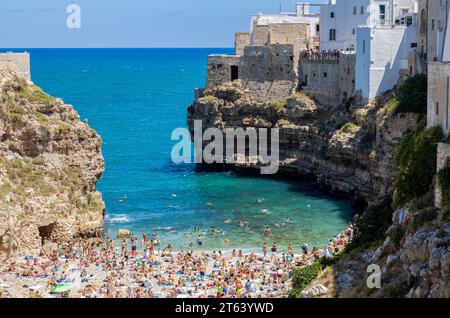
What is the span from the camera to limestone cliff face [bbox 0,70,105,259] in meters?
40.1

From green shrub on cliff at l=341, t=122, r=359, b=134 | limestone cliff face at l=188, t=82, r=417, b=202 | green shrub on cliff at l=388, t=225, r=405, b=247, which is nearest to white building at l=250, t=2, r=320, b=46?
limestone cliff face at l=188, t=82, r=417, b=202

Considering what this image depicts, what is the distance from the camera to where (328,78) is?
60.2 meters

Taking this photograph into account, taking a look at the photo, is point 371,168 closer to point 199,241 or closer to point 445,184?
point 199,241

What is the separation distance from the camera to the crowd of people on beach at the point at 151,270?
34531mm

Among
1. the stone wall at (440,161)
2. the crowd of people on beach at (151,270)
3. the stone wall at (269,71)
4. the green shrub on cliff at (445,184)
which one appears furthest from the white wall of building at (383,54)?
the green shrub on cliff at (445,184)

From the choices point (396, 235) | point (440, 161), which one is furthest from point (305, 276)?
point (440, 161)

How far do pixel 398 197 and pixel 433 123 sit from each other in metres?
2.91

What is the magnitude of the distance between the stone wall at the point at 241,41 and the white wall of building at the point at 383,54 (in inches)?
624

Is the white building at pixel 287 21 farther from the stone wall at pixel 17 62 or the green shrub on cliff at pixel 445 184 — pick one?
the green shrub on cliff at pixel 445 184

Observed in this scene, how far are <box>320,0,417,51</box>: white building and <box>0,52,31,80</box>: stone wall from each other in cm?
2407

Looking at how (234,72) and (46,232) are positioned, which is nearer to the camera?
(46,232)

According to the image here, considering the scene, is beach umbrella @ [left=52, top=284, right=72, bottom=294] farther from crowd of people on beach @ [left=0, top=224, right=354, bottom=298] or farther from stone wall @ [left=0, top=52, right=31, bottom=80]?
stone wall @ [left=0, top=52, right=31, bottom=80]

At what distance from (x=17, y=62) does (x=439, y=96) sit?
76.9 feet

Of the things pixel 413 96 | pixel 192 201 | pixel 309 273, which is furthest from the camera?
pixel 192 201
